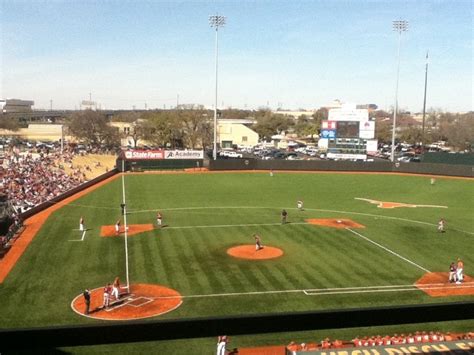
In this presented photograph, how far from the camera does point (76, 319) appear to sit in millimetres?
18172

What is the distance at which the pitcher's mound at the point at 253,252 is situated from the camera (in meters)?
26.8

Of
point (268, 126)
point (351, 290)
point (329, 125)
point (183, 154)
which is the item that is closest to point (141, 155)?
point (183, 154)

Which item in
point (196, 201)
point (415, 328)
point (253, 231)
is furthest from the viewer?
point (196, 201)

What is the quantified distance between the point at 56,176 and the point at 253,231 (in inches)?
1224

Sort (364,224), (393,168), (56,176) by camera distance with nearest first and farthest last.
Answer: (364,224) < (56,176) < (393,168)

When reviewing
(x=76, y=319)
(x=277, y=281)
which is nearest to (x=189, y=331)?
(x=76, y=319)

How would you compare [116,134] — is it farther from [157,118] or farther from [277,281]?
[277,281]

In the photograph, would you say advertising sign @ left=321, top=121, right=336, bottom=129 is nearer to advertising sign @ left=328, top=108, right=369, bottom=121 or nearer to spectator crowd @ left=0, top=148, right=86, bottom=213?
advertising sign @ left=328, top=108, right=369, bottom=121

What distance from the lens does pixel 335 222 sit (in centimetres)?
3666

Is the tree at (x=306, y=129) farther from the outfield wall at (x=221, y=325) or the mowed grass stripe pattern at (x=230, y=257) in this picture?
the outfield wall at (x=221, y=325)

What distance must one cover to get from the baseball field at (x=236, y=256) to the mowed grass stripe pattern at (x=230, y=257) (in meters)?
0.07

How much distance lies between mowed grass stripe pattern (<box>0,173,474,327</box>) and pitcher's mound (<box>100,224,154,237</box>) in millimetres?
572

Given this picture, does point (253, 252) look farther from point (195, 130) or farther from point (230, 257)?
point (195, 130)

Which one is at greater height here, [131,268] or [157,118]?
[157,118]
